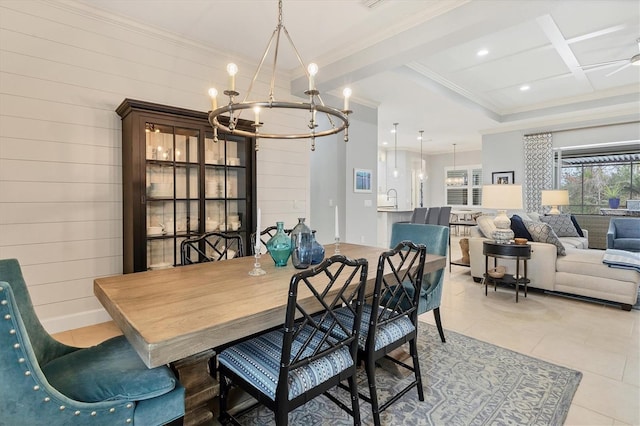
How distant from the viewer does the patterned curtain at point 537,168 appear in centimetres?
699

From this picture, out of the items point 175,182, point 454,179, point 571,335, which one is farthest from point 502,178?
point 175,182

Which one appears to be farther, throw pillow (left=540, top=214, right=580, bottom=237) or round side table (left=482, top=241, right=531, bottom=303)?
throw pillow (left=540, top=214, right=580, bottom=237)

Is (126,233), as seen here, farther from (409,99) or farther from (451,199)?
(451,199)

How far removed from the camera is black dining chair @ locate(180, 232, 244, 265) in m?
2.49

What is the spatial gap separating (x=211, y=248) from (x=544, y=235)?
13.2 ft

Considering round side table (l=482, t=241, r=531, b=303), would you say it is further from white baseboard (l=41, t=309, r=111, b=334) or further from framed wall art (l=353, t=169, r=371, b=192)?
white baseboard (l=41, t=309, r=111, b=334)

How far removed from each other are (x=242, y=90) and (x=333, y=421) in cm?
367

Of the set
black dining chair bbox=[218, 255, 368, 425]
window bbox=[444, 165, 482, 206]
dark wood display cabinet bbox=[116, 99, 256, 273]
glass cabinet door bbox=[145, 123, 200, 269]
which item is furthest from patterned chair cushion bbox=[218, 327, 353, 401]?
window bbox=[444, 165, 482, 206]

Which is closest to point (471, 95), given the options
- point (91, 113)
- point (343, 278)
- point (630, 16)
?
point (630, 16)

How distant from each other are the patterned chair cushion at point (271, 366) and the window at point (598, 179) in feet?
28.3

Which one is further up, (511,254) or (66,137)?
(66,137)

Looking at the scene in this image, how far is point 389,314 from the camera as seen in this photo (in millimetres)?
1942

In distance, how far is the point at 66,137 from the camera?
2895 mm

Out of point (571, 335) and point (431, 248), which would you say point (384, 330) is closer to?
point (431, 248)
